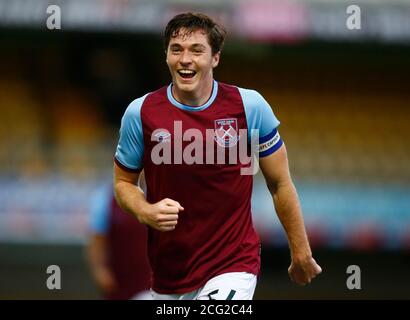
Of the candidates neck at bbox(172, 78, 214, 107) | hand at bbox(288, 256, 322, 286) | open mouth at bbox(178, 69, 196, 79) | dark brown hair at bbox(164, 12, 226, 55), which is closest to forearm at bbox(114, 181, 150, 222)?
neck at bbox(172, 78, 214, 107)

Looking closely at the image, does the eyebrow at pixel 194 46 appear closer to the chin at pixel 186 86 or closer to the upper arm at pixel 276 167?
the chin at pixel 186 86

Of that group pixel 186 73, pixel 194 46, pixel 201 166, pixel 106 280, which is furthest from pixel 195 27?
pixel 106 280

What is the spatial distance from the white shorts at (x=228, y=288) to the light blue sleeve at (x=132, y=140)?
82 centimetres

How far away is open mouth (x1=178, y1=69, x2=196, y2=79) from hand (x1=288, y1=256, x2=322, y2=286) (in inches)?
49.9

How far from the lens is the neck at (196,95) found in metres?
5.55

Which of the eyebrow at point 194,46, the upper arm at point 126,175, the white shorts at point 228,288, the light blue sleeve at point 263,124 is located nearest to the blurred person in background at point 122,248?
the upper arm at point 126,175

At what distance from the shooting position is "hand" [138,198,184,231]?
5.04m

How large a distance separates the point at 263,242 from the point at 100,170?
2780 millimetres

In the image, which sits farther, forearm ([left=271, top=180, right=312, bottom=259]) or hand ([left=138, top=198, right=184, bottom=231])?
forearm ([left=271, top=180, right=312, bottom=259])

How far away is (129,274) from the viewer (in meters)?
7.66
